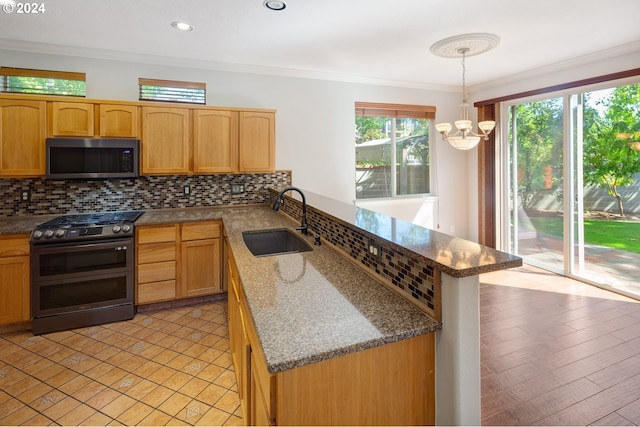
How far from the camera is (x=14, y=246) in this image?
9.27 feet

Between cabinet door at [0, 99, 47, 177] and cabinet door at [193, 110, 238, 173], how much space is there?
1307mm

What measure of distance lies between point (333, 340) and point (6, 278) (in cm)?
318

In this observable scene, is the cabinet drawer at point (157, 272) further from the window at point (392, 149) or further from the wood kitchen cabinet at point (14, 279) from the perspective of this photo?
the window at point (392, 149)

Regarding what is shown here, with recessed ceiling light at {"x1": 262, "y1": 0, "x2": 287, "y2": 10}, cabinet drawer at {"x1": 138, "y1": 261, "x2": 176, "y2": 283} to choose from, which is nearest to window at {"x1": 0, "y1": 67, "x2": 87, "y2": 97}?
cabinet drawer at {"x1": 138, "y1": 261, "x2": 176, "y2": 283}

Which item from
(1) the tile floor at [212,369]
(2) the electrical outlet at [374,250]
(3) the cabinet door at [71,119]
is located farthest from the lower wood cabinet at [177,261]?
(2) the electrical outlet at [374,250]

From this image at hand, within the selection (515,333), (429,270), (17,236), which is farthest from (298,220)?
(17,236)

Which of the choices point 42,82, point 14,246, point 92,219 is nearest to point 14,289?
point 14,246

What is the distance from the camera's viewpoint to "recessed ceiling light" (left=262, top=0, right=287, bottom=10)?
2541 mm

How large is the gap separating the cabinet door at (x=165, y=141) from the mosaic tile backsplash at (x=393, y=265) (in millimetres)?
1990

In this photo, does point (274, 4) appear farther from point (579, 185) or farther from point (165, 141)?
point (579, 185)

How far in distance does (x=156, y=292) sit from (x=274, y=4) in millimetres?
2745

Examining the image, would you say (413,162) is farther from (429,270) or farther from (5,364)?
(5,364)

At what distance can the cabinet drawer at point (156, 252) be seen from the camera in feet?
10.5

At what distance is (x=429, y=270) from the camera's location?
1.24m
